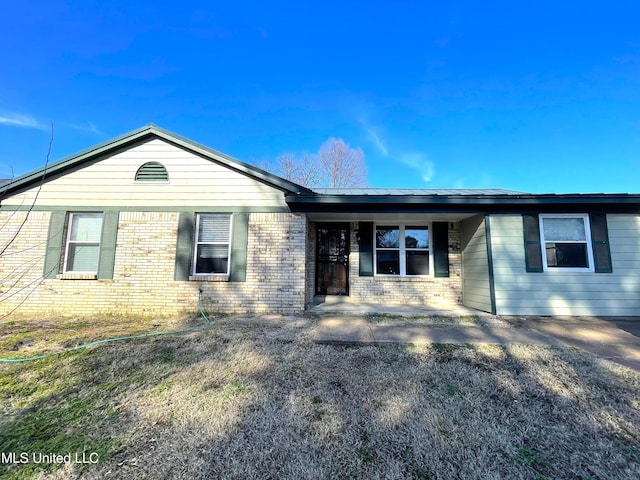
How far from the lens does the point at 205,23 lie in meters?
8.62

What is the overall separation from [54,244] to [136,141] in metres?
3.14

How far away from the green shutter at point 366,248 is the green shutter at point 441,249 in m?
1.83

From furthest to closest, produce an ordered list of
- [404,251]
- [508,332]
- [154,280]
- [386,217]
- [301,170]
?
[301,170], [404,251], [386,217], [154,280], [508,332]

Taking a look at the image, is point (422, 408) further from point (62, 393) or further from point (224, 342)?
point (62, 393)

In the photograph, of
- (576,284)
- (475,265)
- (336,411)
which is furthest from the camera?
(475,265)

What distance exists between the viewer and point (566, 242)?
657cm

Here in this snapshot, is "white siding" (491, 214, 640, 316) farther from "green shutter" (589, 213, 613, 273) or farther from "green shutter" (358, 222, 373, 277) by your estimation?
"green shutter" (358, 222, 373, 277)

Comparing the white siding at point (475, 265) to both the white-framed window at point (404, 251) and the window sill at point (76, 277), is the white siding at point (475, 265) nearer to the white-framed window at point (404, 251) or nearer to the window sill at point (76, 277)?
the white-framed window at point (404, 251)

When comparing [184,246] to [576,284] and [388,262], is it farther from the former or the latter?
[576,284]

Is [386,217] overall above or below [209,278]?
above

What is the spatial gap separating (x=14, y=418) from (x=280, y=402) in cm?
225

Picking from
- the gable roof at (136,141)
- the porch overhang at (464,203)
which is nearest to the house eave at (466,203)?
the porch overhang at (464,203)

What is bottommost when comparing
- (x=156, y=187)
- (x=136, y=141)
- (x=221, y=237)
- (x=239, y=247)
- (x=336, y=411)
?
(x=336, y=411)

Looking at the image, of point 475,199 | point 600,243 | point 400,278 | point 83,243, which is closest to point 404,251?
point 400,278
